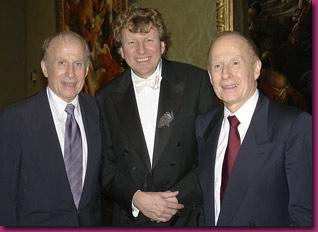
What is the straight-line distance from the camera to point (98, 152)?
2.55 m

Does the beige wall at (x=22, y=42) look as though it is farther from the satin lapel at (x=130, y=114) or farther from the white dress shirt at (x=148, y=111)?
the white dress shirt at (x=148, y=111)

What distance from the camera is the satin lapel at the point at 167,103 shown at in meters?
2.48

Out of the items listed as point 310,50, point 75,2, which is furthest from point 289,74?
point 75,2

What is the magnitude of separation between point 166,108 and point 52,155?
887mm

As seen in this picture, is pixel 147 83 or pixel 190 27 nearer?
pixel 147 83

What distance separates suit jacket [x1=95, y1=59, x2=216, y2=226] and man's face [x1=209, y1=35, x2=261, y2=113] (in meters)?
0.53

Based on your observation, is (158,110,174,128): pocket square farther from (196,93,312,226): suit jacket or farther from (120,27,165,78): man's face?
(196,93,312,226): suit jacket

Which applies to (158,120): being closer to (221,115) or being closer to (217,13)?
(221,115)

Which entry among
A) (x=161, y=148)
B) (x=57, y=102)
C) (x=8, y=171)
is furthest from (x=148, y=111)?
(x=8, y=171)

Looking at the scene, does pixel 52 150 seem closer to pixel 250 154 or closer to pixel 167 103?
pixel 167 103

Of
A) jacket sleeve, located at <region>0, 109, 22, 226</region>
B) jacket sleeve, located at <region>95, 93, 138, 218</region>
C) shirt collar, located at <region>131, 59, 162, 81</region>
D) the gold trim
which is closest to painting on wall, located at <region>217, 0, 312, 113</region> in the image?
the gold trim

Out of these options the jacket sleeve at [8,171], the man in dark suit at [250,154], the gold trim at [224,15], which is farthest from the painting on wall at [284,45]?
the jacket sleeve at [8,171]

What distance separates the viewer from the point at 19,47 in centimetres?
927

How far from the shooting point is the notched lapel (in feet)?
8.13
